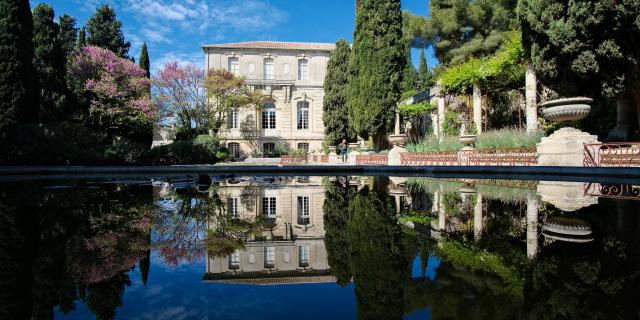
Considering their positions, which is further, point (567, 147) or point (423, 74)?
point (423, 74)

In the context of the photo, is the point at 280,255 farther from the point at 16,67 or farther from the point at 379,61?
the point at 379,61

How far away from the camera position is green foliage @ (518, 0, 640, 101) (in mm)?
7883

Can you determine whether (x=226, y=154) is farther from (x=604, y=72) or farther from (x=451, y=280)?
(x=451, y=280)

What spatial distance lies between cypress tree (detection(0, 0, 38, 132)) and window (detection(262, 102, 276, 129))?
2099 cm

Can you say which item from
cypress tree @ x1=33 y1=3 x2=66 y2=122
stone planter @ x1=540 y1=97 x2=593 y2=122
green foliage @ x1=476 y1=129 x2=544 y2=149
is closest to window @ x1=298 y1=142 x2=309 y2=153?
cypress tree @ x1=33 y1=3 x2=66 y2=122

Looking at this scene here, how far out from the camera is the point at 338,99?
24.8m

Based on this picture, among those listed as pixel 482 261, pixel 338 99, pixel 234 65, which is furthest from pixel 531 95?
pixel 234 65

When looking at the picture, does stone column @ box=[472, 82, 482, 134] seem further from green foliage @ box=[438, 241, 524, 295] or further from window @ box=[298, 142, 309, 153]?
window @ box=[298, 142, 309, 153]

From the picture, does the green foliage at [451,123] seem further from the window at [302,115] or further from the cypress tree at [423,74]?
→ the window at [302,115]

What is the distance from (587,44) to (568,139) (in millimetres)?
2136

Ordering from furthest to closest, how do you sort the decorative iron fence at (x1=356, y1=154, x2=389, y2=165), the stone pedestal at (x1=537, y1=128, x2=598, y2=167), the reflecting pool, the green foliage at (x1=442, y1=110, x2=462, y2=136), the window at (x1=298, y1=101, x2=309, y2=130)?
the window at (x1=298, y1=101, x2=309, y2=130), the green foliage at (x1=442, y1=110, x2=462, y2=136), the decorative iron fence at (x1=356, y1=154, x2=389, y2=165), the stone pedestal at (x1=537, y1=128, x2=598, y2=167), the reflecting pool

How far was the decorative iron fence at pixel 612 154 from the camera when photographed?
7.62m

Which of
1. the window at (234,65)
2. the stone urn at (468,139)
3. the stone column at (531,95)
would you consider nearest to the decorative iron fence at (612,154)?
the stone urn at (468,139)

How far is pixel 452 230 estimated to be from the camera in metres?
2.55
